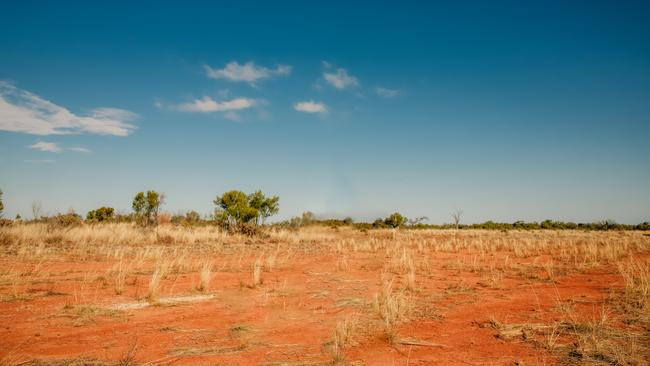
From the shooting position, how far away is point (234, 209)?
27094 mm

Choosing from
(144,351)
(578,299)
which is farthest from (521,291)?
(144,351)

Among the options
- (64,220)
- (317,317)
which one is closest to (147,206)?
(64,220)

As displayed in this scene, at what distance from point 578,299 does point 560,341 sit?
3309 mm

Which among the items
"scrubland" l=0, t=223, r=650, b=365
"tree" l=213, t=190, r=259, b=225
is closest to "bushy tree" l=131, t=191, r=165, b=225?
"tree" l=213, t=190, r=259, b=225

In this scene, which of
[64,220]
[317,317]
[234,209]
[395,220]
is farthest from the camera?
[395,220]

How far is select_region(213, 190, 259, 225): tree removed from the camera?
27.1m

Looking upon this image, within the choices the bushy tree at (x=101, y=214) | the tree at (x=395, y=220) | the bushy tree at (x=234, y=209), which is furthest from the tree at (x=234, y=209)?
the tree at (x=395, y=220)

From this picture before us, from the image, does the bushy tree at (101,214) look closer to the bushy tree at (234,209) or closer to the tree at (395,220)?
the bushy tree at (234,209)

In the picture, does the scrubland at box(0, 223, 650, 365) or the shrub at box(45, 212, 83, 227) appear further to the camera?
the shrub at box(45, 212, 83, 227)

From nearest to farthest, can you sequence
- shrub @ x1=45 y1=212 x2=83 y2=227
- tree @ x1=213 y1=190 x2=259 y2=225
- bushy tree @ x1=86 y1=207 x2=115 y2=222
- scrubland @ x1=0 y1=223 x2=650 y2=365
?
scrubland @ x1=0 y1=223 x2=650 y2=365 < shrub @ x1=45 y1=212 x2=83 y2=227 < tree @ x1=213 y1=190 x2=259 y2=225 < bushy tree @ x1=86 y1=207 x2=115 y2=222

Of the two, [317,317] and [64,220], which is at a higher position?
[64,220]

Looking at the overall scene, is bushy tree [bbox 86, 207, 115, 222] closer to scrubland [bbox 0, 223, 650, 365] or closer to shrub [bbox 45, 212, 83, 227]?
shrub [bbox 45, 212, 83, 227]

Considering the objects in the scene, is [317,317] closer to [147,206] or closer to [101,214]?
[147,206]

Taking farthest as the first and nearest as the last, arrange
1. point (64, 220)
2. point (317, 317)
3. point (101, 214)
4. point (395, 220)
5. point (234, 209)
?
1. point (395, 220)
2. point (101, 214)
3. point (234, 209)
4. point (64, 220)
5. point (317, 317)
